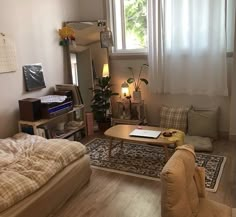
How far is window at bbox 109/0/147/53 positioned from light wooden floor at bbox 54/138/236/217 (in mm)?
2245

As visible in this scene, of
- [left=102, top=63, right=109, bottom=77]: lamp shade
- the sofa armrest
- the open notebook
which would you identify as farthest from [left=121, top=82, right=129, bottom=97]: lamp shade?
the sofa armrest

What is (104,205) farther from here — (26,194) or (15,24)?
(15,24)

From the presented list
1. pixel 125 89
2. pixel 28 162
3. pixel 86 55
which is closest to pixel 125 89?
pixel 125 89

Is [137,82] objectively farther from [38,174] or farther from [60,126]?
[38,174]

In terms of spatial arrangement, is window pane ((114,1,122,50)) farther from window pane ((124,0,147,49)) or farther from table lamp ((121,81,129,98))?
table lamp ((121,81,129,98))

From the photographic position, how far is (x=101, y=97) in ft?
14.4

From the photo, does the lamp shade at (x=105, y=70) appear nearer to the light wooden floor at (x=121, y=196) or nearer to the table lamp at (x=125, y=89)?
the table lamp at (x=125, y=89)

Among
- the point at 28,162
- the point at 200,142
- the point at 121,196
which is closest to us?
the point at 28,162

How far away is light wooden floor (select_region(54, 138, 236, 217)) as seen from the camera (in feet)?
8.02

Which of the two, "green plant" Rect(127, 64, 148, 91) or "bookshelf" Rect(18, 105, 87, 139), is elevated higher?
"green plant" Rect(127, 64, 148, 91)

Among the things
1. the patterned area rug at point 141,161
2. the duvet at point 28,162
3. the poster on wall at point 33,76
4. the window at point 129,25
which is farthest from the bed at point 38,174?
the window at point 129,25

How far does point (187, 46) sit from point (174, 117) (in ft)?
3.44

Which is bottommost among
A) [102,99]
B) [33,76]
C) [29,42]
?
[102,99]

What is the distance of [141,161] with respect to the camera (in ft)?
11.1
